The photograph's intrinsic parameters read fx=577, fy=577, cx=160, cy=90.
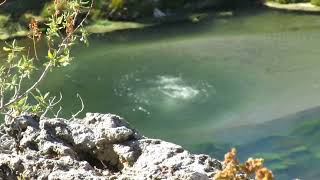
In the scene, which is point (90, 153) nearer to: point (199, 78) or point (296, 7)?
point (199, 78)

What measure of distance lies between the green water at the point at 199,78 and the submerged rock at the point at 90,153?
7191 millimetres

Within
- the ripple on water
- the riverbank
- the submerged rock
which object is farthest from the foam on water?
the riverbank

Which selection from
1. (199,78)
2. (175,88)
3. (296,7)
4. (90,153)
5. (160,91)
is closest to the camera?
(90,153)

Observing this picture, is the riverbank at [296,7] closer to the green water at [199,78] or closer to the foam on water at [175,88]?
the green water at [199,78]

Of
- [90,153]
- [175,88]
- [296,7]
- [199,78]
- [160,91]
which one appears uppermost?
[296,7]

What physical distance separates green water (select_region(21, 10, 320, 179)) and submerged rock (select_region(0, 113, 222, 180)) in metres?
7.19

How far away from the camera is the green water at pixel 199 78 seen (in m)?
15.2

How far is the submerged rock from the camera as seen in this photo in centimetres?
443

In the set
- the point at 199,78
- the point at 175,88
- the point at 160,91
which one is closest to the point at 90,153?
the point at 160,91

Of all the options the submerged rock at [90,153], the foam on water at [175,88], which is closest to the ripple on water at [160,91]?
the foam on water at [175,88]

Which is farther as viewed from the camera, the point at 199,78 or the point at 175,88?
the point at 199,78

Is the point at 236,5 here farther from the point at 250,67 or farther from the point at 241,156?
the point at 241,156

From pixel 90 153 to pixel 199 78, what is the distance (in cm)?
1360

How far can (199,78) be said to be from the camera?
18.6 meters
